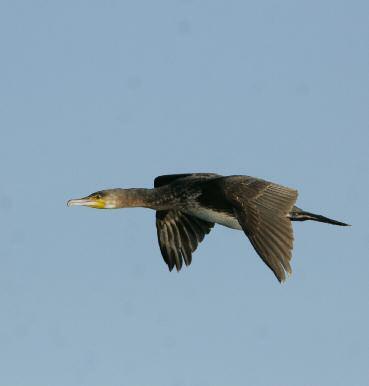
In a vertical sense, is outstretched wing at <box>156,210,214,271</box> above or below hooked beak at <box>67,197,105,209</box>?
below

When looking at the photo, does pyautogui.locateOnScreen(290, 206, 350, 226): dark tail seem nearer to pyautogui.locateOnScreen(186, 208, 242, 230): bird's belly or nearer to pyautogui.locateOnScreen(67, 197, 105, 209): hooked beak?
pyautogui.locateOnScreen(186, 208, 242, 230): bird's belly

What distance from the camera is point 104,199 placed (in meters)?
20.0

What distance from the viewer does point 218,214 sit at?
19562 millimetres

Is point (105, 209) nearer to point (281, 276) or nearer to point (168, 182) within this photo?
point (168, 182)

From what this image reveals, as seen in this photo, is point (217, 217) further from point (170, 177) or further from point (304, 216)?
point (170, 177)

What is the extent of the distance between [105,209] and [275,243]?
3.82 m

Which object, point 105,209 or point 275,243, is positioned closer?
point 275,243

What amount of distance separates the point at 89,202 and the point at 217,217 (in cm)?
201

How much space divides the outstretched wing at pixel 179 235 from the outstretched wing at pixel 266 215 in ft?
9.28

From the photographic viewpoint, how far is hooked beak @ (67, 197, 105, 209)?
1948 centimetres

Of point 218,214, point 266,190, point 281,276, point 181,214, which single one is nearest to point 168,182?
point 181,214

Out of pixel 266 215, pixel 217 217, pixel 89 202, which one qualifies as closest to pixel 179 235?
pixel 217 217

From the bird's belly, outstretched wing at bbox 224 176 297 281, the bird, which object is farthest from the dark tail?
outstretched wing at bbox 224 176 297 281

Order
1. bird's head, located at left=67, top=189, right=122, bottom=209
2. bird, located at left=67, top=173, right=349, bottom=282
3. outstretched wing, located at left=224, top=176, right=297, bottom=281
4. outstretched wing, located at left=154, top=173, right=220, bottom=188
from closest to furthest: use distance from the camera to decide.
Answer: outstretched wing, located at left=224, top=176, right=297, bottom=281 → bird, located at left=67, top=173, right=349, bottom=282 → bird's head, located at left=67, top=189, right=122, bottom=209 → outstretched wing, located at left=154, top=173, right=220, bottom=188
